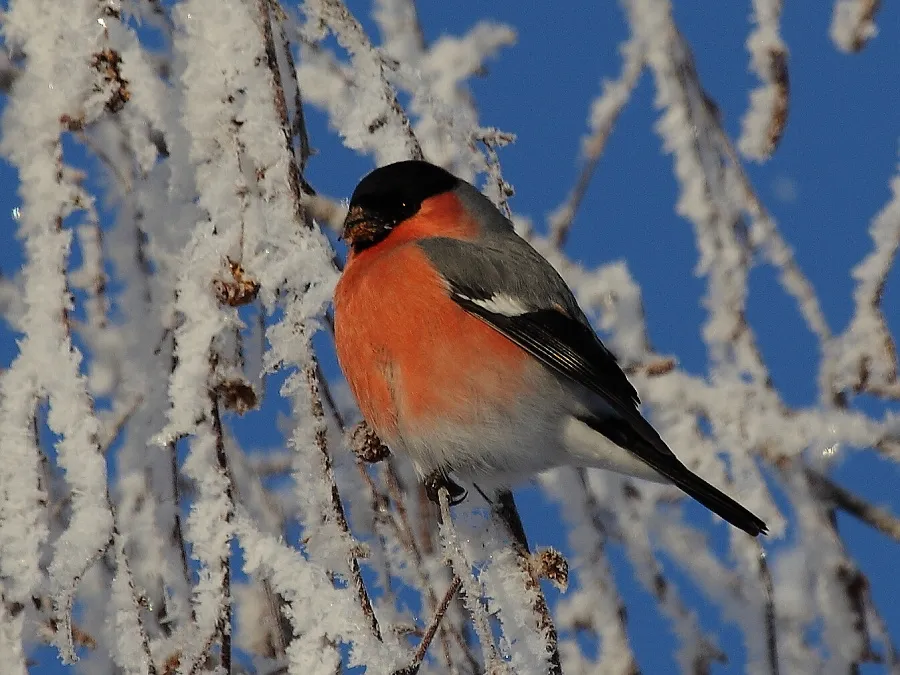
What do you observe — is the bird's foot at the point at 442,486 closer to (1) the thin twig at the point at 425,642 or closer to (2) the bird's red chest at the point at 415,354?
(2) the bird's red chest at the point at 415,354

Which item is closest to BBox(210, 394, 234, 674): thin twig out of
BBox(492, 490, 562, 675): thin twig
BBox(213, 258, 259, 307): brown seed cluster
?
BBox(213, 258, 259, 307): brown seed cluster

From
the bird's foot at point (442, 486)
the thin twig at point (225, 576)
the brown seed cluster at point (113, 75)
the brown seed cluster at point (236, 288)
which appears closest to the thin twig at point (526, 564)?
the bird's foot at point (442, 486)

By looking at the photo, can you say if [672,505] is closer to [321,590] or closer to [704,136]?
[704,136]

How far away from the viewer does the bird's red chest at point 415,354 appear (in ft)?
6.97

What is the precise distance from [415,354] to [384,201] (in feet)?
1.39

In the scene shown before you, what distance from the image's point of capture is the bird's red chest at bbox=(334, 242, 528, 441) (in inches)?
83.6

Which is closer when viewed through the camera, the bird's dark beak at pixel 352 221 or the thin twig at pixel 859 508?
the thin twig at pixel 859 508

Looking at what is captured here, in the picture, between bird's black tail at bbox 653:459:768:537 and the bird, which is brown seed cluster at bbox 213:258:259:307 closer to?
the bird

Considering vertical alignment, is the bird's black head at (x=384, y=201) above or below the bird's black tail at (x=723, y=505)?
above

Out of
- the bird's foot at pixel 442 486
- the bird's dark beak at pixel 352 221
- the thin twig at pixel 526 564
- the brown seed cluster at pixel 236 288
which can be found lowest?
the thin twig at pixel 526 564

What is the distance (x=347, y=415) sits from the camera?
7.52 feet

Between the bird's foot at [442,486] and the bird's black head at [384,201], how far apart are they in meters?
0.48

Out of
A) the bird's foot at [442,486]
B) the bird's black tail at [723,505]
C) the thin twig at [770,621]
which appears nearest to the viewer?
the thin twig at [770,621]

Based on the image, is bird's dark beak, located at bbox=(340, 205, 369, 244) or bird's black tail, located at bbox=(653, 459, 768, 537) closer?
bird's black tail, located at bbox=(653, 459, 768, 537)
